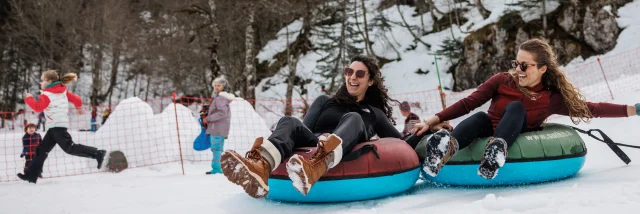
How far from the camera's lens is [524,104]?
3.17 metres

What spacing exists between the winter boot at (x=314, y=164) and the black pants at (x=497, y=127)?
102 cm

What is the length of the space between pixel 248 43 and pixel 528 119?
36.7 ft

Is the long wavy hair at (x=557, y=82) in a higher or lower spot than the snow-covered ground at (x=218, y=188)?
higher

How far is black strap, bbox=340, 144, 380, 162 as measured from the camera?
106 inches

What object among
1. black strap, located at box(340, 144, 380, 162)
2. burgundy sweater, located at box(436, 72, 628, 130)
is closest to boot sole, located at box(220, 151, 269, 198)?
black strap, located at box(340, 144, 380, 162)

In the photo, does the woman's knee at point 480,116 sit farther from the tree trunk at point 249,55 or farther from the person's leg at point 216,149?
the tree trunk at point 249,55

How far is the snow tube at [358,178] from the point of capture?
2660mm

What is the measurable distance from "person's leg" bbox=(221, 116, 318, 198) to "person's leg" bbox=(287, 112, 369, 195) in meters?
0.17

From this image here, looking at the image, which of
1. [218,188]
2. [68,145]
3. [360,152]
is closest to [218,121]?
[68,145]

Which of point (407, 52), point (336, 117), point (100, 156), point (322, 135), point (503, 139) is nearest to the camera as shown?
point (322, 135)

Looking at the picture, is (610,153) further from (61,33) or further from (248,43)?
(61,33)

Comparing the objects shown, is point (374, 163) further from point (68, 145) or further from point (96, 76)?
point (96, 76)

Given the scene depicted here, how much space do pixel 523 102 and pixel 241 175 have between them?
7.33 feet

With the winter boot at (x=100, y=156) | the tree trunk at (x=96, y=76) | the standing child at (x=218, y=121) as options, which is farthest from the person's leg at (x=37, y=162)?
the tree trunk at (x=96, y=76)
